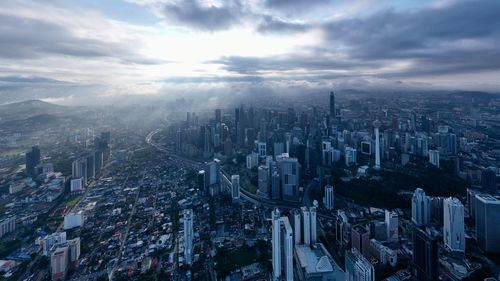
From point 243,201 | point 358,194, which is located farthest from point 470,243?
point 243,201

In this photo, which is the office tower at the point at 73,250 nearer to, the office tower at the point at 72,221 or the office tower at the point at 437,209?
the office tower at the point at 72,221

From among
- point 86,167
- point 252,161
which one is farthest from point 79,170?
point 252,161

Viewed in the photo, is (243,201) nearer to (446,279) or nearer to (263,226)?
(263,226)

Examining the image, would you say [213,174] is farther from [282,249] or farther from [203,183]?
[282,249]

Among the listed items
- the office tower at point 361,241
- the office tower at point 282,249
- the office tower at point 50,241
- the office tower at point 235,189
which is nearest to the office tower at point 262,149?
the office tower at point 235,189

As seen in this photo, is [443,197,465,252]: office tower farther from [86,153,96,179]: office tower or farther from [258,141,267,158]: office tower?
[86,153,96,179]: office tower

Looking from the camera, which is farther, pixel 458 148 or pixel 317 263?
pixel 458 148
